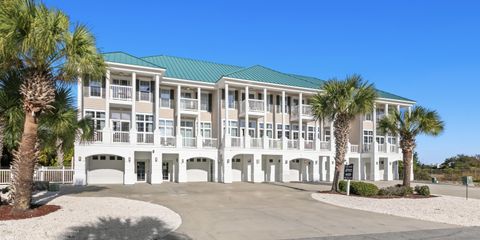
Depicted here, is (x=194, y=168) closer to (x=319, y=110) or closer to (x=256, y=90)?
(x=256, y=90)

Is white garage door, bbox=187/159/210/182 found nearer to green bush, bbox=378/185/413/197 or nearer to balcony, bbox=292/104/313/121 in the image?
balcony, bbox=292/104/313/121

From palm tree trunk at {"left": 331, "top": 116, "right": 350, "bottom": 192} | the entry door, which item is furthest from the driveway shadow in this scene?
the entry door

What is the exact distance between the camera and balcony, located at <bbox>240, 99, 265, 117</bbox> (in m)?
33.9

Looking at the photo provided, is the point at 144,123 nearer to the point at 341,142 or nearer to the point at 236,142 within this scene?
the point at 236,142

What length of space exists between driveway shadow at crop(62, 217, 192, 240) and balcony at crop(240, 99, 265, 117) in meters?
21.9

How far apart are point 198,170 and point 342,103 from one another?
1444 centimetres

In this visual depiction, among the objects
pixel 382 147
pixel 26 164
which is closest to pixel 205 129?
pixel 382 147

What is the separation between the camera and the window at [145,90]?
1229 inches

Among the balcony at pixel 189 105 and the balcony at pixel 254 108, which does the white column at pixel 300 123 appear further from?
the balcony at pixel 189 105

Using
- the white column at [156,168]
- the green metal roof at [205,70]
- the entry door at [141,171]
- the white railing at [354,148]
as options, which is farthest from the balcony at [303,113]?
the entry door at [141,171]

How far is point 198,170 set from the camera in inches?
1324

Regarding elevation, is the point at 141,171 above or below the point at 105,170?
below

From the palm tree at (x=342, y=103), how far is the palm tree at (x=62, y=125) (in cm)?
1321

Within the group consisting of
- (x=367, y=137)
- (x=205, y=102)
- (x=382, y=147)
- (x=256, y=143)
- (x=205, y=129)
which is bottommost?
(x=382, y=147)
